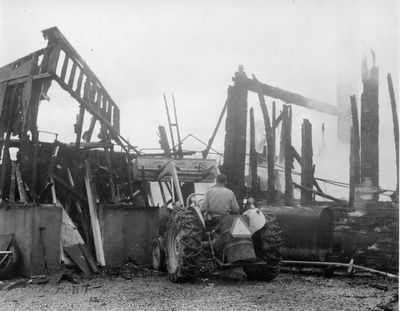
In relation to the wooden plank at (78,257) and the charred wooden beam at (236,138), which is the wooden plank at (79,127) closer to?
the wooden plank at (78,257)

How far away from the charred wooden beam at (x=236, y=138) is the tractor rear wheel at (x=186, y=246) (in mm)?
3692

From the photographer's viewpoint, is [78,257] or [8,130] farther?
[8,130]

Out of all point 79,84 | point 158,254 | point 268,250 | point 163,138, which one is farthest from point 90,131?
point 268,250

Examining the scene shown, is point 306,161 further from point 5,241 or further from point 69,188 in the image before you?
point 5,241

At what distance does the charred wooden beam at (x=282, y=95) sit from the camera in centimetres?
1237

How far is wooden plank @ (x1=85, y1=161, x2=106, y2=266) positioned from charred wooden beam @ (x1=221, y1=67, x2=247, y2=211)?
331 centimetres

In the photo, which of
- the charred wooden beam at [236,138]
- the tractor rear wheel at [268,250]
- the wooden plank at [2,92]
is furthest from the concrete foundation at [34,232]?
the charred wooden beam at [236,138]

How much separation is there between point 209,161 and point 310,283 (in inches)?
186

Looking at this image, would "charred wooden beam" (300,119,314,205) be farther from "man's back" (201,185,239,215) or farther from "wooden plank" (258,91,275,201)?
"man's back" (201,185,239,215)

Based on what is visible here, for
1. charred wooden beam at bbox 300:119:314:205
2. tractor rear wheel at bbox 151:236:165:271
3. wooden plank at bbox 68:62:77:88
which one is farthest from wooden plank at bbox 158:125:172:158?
tractor rear wheel at bbox 151:236:165:271

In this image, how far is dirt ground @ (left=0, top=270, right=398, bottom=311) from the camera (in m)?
6.14

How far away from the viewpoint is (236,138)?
39.3 ft

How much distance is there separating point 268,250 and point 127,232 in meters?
3.50

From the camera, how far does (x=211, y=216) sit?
8.37 metres
